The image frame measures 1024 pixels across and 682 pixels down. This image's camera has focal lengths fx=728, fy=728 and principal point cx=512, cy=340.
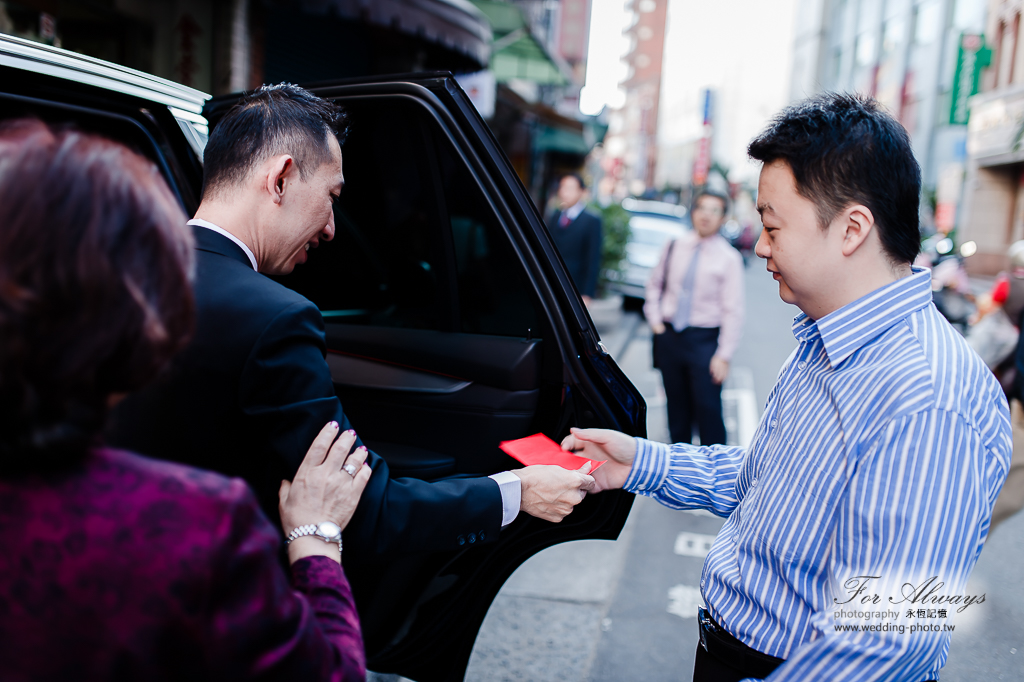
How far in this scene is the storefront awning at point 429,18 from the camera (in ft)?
20.0

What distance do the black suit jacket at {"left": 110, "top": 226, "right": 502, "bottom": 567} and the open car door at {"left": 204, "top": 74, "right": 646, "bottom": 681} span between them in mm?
288

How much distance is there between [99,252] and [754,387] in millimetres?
7240

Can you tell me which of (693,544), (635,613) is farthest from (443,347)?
(693,544)

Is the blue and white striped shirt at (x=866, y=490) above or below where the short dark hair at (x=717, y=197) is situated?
below

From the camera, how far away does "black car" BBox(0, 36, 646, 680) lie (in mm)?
1781

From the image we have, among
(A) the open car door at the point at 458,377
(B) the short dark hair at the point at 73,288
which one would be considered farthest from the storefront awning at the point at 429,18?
(B) the short dark hair at the point at 73,288

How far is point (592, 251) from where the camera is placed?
22.6ft

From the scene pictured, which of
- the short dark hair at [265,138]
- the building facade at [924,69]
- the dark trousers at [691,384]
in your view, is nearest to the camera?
the short dark hair at [265,138]

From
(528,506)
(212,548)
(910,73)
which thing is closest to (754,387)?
(528,506)

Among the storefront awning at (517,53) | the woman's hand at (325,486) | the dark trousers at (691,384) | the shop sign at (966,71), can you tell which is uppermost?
the shop sign at (966,71)

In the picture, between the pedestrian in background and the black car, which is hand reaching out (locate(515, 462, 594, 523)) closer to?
the black car

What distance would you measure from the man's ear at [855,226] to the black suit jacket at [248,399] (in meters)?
0.93

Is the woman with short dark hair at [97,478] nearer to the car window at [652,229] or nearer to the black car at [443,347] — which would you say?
→ the black car at [443,347]

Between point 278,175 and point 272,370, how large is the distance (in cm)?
45
